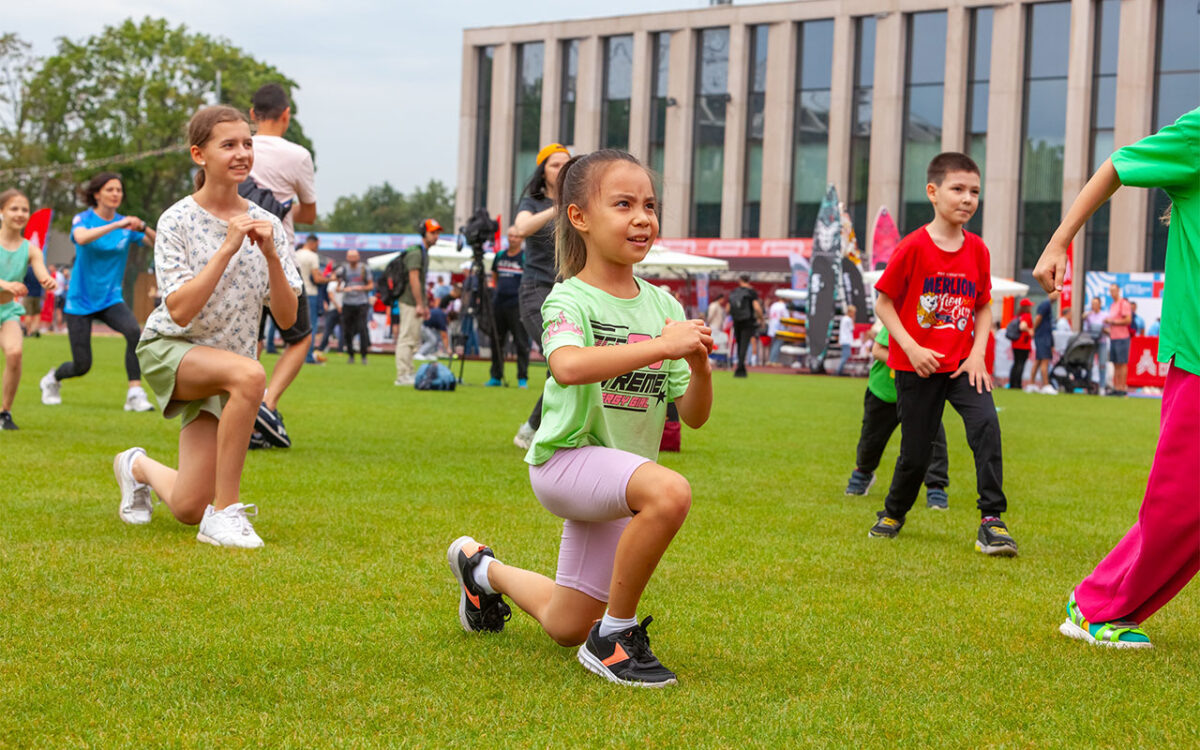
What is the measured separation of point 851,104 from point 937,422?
44398 millimetres

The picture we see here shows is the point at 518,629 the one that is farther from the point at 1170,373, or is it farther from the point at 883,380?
the point at 883,380

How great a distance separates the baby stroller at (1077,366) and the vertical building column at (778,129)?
2476 cm

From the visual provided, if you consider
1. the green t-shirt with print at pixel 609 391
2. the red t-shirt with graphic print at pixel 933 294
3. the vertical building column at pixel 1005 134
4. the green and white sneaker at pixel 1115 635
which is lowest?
the green and white sneaker at pixel 1115 635

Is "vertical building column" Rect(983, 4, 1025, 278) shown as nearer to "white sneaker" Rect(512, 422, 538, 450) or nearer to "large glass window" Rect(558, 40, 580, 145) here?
"large glass window" Rect(558, 40, 580, 145)

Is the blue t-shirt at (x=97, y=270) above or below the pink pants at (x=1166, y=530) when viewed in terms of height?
above

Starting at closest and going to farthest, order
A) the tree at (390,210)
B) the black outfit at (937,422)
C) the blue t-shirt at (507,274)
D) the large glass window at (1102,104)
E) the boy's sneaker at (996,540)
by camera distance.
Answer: the boy's sneaker at (996,540)
the black outfit at (937,422)
the blue t-shirt at (507,274)
the large glass window at (1102,104)
the tree at (390,210)

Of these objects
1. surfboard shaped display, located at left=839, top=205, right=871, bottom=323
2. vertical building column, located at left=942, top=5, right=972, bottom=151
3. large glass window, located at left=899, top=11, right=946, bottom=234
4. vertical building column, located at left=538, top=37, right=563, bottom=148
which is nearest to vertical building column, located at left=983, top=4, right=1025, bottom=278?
vertical building column, located at left=942, top=5, right=972, bottom=151

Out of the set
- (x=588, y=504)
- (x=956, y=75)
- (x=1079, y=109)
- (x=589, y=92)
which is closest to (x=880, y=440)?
(x=588, y=504)

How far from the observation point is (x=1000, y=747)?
3023mm

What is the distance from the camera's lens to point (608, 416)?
3475 millimetres

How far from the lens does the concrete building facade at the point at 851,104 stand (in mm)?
43844

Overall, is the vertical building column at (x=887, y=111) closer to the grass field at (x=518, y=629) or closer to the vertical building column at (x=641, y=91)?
the vertical building column at (x=641, y=91)

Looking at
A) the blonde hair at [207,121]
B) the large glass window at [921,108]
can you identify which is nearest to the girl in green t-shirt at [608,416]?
the blonde hair at [207,121]

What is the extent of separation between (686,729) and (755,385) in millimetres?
19018
